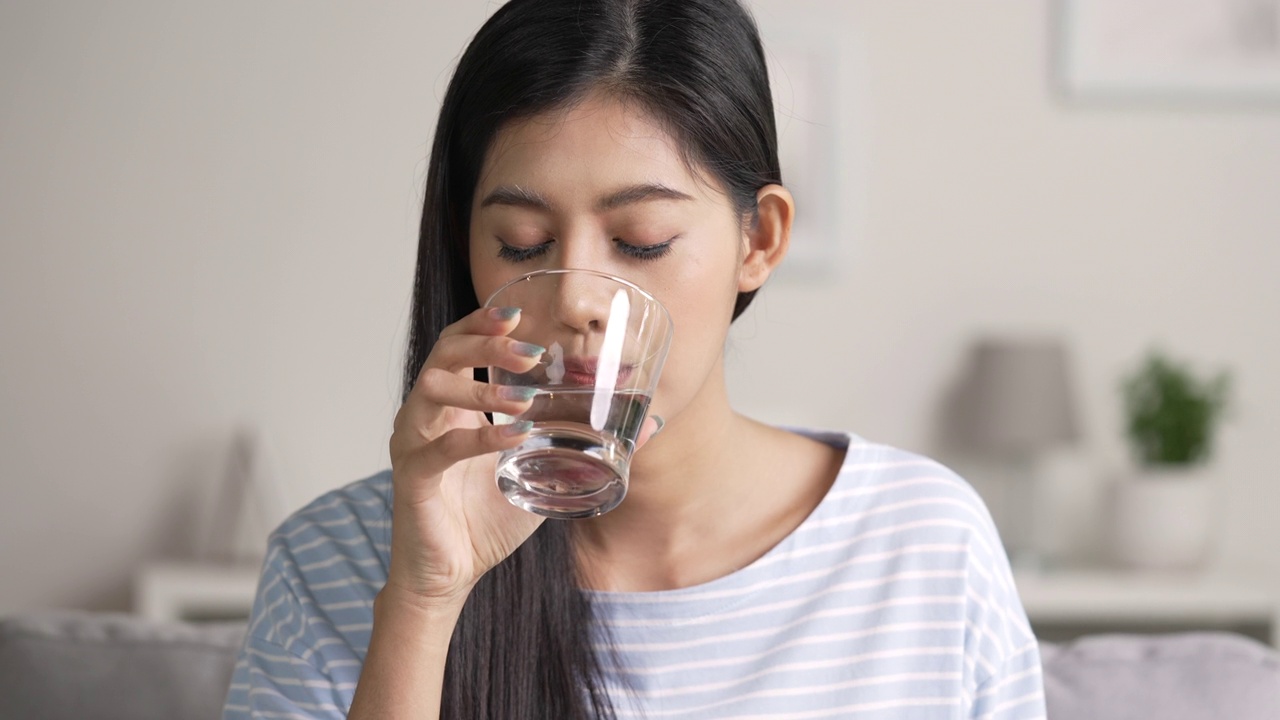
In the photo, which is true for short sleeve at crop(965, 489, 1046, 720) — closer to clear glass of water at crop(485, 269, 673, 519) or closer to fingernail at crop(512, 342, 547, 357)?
clear glass of water at crop(485, 269, 673, 519)

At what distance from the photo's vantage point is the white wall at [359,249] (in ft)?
10.8

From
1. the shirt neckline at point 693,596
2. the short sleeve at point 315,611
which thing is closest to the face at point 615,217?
the shirt neckline at point 693,596

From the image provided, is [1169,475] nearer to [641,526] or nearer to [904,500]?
[904,500]

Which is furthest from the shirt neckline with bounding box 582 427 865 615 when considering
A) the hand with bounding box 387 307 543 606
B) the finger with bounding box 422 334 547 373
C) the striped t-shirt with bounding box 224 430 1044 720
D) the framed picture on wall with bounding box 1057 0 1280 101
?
the framed picture on wall with bounding box 1057 0 1280 101

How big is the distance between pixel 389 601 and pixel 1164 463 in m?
2.56

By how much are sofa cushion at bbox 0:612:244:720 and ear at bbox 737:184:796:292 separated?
0.79 m

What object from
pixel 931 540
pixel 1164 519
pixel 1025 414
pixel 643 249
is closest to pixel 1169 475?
pixel 1164 519

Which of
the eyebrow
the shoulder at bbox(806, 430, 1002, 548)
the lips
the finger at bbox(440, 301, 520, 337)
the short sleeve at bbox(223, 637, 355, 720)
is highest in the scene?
the eyebrow

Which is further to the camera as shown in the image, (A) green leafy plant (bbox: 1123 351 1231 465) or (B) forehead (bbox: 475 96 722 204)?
(A) green leafy plant (bbox: 1123 351 1231 465)

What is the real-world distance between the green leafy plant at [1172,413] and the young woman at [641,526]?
1.89 m

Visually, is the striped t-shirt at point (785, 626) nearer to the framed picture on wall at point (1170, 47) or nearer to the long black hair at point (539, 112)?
the long black hair at point (539, 112)

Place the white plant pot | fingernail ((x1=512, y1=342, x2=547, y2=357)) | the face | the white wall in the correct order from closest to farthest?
1. fingernail ((x1=512, y1=342, x2=547, y2=357))
2. the face
3. the white plant pot
4. the white wall

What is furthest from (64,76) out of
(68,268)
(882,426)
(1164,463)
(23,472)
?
(1164,463)

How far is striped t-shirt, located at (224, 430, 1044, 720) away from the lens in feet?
4.39
